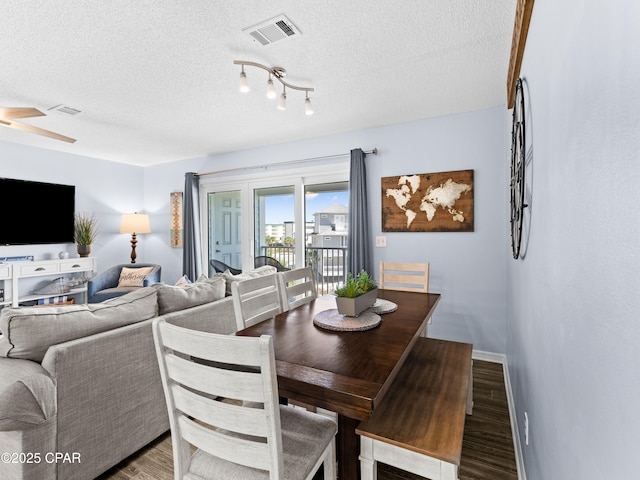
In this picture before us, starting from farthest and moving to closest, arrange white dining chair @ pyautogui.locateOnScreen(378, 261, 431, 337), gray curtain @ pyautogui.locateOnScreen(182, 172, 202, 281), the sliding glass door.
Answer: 1. gray curtain @ pyautogui.locateOnScreen(182, 172, 202, 281)
2. the sliding glass door
3. white dining chair @ pyautogui.locateOnScreen(378, 261, 431, 337)

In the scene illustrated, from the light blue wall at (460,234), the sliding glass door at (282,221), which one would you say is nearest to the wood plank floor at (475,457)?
the light blue wall at (460,234)

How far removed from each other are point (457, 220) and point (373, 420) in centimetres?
257

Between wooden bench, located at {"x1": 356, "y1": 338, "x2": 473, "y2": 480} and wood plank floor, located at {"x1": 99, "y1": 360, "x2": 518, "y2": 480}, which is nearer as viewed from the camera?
wooden bench, located at {"x1": 356, "y1": 338, "x2": 473, "y2": 480}

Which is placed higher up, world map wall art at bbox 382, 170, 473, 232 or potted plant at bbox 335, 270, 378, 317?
world map wall art at bbox 382, 170, 473, 232

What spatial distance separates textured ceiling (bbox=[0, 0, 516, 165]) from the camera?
1.82 m

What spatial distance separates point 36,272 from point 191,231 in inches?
77.4

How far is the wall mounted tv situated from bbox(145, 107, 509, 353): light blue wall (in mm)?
4105

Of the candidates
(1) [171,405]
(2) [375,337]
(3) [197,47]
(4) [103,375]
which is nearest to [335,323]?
(2) [375,337]

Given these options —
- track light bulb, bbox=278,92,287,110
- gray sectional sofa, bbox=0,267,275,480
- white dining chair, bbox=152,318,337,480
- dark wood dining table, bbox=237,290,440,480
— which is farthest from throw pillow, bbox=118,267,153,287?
white dining chair, bbox=152,318,337,480

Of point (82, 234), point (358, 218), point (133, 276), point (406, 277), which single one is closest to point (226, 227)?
point (133, 276)

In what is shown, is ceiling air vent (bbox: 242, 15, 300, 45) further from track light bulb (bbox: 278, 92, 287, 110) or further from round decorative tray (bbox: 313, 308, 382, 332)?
round decorative tray (bbox: 313, 308, 382, 332)

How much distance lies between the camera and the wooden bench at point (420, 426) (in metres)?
1.11

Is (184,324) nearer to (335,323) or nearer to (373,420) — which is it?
(335,323)

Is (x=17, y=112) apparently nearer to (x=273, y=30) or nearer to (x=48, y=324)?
(x=48, y=324)
